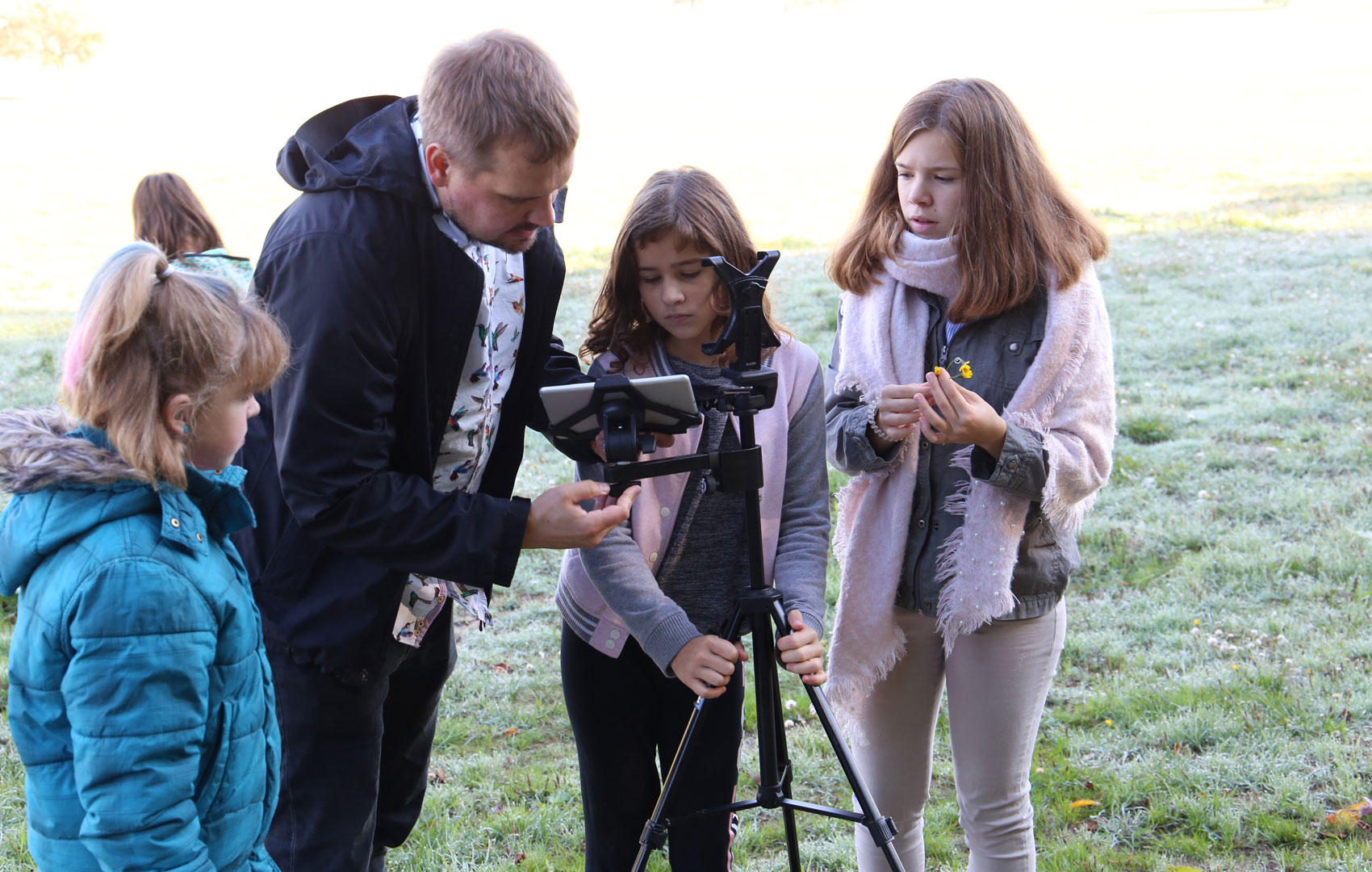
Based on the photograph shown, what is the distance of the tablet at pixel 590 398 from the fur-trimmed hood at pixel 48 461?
63 cm

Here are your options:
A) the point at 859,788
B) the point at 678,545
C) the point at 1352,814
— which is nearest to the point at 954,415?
the point at 678,545

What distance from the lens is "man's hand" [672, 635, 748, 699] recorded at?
2.19 m

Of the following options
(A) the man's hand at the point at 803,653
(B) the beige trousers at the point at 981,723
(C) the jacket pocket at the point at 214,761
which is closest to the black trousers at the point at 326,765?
(C) the jacket pocket at the point at 214,761

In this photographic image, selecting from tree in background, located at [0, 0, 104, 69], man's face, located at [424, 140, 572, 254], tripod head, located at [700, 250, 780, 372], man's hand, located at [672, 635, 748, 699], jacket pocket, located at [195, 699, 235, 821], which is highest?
tree in background, located at [0, 0, 104, 69]

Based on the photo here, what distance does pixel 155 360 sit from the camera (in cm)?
161

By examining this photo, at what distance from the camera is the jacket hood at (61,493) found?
1.56 metres

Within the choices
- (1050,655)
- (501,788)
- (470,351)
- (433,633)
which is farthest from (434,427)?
(501,788)

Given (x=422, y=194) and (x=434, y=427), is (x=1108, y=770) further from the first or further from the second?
(x=422, y=194)

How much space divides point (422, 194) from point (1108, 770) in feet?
9.14

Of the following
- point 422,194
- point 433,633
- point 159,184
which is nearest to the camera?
point 422,194

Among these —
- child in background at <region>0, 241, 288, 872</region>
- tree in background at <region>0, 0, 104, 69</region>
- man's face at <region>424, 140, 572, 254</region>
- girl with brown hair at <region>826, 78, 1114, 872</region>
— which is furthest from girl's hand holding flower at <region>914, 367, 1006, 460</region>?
tree in background at <region>0, 0, 104, 69</region>

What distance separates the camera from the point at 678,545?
95.9 inches

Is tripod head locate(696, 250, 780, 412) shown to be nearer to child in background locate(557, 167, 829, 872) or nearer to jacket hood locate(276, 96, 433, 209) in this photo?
child in background locate(557, 167, 829, 872)

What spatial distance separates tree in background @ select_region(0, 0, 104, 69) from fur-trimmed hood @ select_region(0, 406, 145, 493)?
40.7 meters
